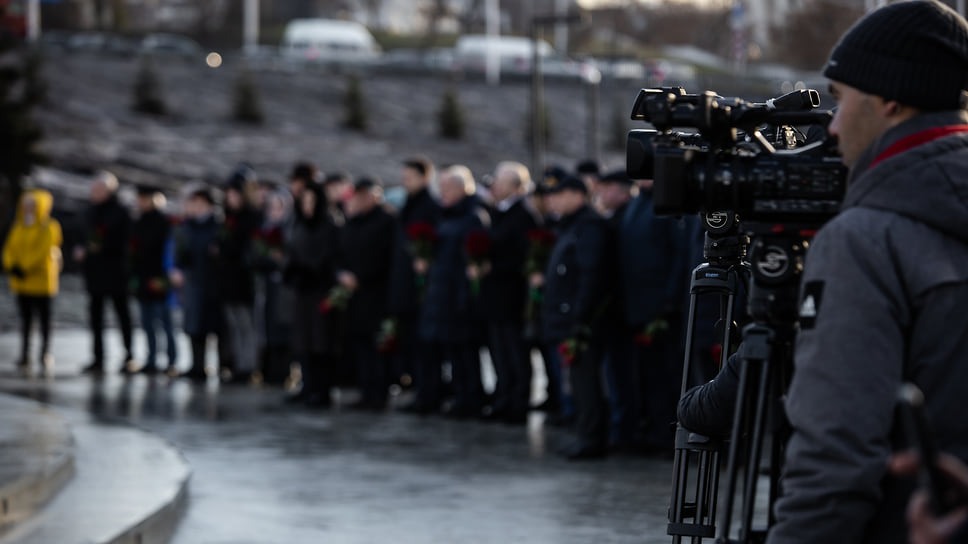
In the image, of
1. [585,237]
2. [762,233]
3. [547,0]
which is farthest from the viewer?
[547,0]

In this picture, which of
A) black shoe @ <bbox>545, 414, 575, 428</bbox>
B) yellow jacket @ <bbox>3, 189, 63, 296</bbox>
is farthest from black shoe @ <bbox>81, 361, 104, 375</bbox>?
black shoe @ <bbox>545, 414, 575, 428</bbox>

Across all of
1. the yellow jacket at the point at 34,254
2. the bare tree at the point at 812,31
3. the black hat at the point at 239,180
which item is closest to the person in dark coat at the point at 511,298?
the black hat at the point at 239,180

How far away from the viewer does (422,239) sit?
1376 cm

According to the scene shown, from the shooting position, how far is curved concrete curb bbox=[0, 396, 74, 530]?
8242 millimetres

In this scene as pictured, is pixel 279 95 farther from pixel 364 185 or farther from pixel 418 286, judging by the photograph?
pixel 418 286

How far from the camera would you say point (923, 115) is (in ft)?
10.6

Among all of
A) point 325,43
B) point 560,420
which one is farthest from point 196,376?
point 325,43

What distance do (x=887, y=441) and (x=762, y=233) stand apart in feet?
2.30

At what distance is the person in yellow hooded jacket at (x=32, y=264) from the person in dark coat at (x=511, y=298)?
21.4 feet

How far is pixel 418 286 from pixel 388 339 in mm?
547

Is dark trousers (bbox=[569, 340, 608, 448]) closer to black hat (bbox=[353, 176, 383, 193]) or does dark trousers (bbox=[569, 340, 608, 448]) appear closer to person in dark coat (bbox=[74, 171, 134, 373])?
black hat (bbox=[353, 176, 383, 193])

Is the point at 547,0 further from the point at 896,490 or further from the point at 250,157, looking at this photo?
the point at 896,490

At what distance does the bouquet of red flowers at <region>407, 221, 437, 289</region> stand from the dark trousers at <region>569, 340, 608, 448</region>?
9.24 feet

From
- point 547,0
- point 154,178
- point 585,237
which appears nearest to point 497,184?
point 585,237
